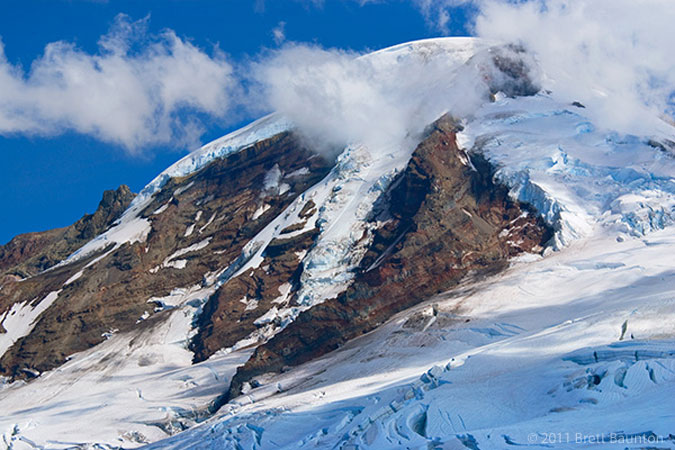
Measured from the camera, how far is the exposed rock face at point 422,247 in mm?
75812

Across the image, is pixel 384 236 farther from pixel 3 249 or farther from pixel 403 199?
pixel 3 249

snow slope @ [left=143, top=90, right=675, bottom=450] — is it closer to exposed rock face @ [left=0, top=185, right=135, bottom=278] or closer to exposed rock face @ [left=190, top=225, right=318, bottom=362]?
exposed rock face @ [left=190, top=225, right=318, bottom=362]

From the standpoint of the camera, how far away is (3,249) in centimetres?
15288

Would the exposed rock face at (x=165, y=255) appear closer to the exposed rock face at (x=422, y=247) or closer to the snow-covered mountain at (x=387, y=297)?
the snow-covered mountain at (x=387, y=297)

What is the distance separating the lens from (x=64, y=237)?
147 metres

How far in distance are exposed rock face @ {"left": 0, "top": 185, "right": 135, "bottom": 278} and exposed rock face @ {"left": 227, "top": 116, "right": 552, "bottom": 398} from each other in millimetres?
75290

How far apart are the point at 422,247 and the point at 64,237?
92881mm

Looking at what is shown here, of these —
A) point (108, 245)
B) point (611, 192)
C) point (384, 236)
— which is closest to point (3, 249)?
point (108, 245)

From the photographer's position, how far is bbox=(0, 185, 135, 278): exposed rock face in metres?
141

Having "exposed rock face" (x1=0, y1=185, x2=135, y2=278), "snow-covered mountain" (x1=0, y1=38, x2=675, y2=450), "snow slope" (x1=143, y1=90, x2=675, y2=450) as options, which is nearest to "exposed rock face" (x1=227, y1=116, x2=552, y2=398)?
"snow-covered mountain" (x1=0, y1=38, x2=675, y2=450)

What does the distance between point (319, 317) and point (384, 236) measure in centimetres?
2043

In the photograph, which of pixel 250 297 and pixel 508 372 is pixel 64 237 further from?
pixel 508 372

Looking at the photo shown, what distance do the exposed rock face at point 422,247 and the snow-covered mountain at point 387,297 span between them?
1.00 ft

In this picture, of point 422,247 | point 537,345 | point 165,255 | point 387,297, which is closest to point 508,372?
point 537,345
